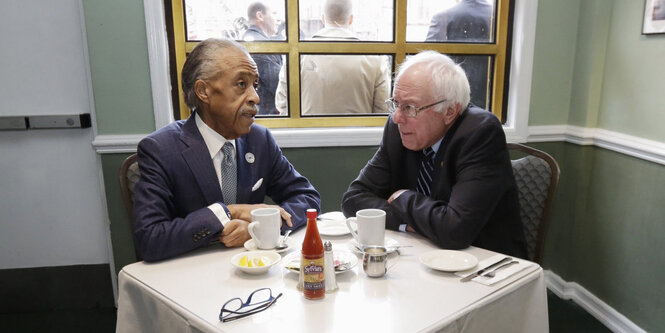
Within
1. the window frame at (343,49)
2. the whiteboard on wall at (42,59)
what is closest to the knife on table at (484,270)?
the window frame at (343,49)

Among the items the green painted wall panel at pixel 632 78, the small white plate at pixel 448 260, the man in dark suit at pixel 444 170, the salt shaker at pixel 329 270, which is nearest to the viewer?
the salt shaker at pixel 329 270

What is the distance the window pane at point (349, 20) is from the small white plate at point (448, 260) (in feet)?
5.19

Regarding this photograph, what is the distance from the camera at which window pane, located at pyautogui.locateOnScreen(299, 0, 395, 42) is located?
2.61m

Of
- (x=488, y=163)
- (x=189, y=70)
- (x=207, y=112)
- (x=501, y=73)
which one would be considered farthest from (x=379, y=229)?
(x=501, y=73)

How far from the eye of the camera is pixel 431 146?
1.85 m

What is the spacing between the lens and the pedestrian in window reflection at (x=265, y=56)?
2.56 meters

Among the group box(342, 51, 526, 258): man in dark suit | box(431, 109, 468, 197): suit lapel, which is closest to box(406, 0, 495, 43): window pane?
box(342, 51, 526, 258): man in dark suit

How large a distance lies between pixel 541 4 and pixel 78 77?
8.21 ft

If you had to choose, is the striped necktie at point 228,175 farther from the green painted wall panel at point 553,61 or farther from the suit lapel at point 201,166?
the green painted wall panel at point 553,61

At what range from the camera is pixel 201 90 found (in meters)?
1.73

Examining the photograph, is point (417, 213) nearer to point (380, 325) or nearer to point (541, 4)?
point (380, 325)

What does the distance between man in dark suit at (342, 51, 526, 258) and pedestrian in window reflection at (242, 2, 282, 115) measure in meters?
0.95

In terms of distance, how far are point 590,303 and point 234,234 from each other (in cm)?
211

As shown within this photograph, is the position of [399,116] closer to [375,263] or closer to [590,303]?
[375,263]
